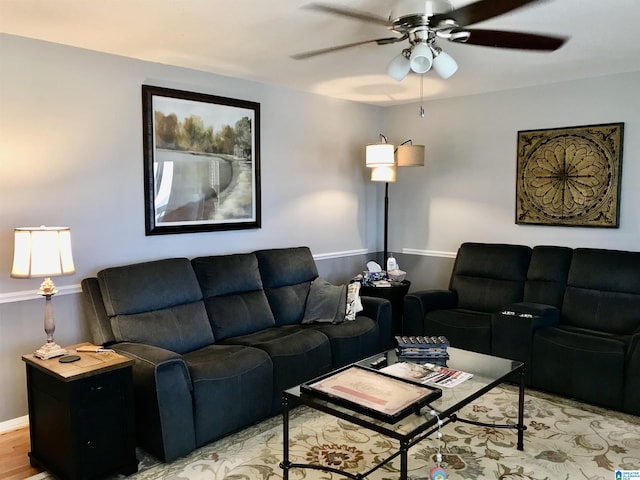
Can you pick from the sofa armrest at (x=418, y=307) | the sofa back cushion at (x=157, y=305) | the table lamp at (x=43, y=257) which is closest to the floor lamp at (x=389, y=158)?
the sofa armrest at (x=418, y=307)

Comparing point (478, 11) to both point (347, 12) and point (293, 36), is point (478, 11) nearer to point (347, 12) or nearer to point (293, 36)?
point (347, 12)

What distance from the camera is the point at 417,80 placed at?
171 inches

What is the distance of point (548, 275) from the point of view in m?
4.27

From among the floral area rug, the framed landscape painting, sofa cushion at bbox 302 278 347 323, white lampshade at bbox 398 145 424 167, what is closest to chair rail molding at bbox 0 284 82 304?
the framed landscape painting

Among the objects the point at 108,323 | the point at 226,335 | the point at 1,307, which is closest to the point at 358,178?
the point at 226,335

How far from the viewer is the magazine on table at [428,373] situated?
8.70 ft

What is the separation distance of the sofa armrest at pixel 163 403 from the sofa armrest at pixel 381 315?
5.84 ft

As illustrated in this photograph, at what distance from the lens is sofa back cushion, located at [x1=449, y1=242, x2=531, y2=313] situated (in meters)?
4.45

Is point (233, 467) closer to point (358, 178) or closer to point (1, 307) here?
point (1, 307)

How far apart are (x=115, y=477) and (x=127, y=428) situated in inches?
10.2

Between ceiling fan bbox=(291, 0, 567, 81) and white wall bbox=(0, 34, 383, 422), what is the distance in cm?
165

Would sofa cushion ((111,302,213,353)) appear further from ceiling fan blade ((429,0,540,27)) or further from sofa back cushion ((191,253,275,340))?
ceiling fan blade ((429,0,540,27))

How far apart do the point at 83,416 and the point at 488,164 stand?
4018mm

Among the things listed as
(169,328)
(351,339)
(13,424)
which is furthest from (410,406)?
(13,424)
